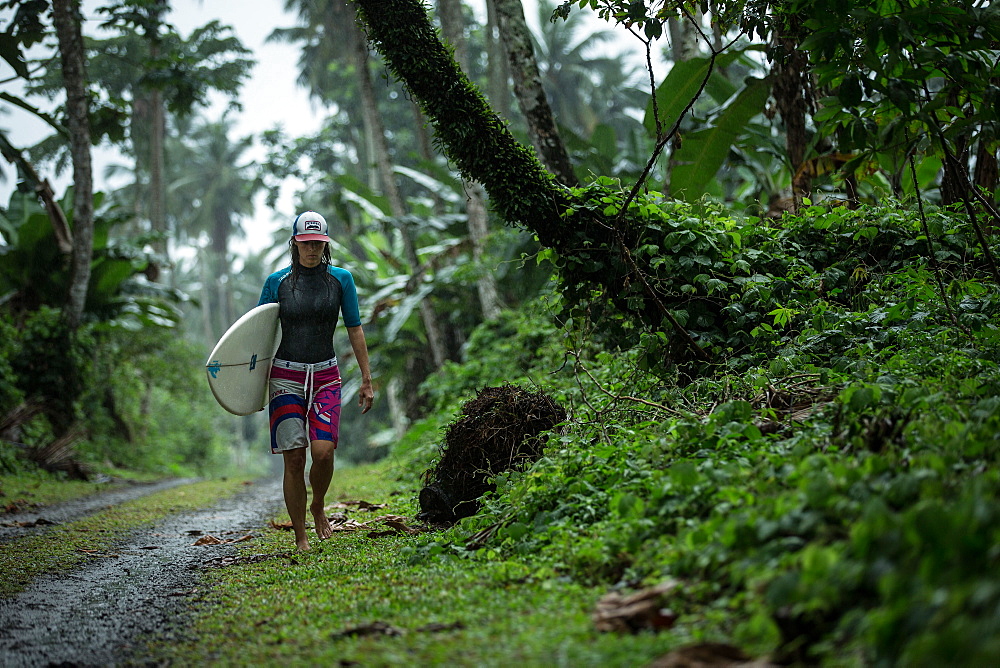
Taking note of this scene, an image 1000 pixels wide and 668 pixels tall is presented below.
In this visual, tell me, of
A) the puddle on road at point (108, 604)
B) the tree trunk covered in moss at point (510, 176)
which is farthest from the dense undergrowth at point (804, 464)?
the puddle on road at point (108, 604)

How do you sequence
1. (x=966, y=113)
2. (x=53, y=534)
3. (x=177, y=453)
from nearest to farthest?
(x=966, y=113) → (x=53, y=534) → (x=177, y=453)

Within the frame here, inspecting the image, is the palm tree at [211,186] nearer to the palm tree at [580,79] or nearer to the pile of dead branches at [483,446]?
the palm tree at [580,79]

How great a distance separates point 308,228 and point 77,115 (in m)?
8.75

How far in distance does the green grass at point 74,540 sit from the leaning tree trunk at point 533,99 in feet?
16.8

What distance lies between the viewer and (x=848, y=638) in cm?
206

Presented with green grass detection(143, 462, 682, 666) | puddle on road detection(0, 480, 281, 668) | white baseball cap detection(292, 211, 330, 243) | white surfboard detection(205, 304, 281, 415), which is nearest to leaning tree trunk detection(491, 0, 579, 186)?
white baseball cap detection(292, 211, 330, 243)

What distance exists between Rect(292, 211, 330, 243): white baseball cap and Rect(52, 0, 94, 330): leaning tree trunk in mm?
8572

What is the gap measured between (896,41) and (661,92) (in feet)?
15.8

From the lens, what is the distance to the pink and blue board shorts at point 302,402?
5.04 meters

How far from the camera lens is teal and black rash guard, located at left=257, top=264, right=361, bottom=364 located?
16.9ft

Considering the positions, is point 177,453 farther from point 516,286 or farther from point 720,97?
point 720,97

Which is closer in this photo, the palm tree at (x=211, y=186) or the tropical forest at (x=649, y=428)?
the tropical forest at (x=649, y=428)

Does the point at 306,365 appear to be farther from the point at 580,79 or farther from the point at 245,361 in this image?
the point at 580,79

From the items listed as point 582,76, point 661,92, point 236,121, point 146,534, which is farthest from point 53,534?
point 236,121
